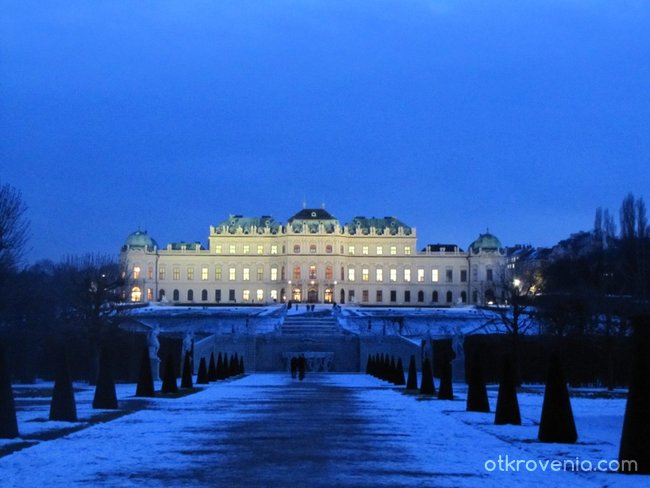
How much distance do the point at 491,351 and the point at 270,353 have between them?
16.9 metres

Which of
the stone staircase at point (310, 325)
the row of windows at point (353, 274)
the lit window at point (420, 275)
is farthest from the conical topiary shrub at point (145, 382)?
the lit window at point (420, 275)

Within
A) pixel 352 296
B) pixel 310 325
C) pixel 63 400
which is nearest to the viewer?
pixel 63 400

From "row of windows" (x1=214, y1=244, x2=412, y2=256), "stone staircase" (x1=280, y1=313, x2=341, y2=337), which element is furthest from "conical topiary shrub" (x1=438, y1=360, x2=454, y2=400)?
"row of windows" (x1=214, y1=244, x2=412, y2=256)

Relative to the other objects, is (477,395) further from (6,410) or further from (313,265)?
(313,265)

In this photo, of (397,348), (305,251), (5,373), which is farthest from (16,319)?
(305,251)

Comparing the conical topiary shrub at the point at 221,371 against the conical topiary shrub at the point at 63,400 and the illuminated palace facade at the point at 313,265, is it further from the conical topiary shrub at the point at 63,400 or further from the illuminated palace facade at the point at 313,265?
the illuminated palace facade at the point at 313,265

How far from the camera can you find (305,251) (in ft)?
371

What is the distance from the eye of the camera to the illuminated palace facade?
11306 cm

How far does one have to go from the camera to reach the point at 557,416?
442 inches

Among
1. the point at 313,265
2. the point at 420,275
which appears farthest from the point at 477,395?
the point at 420,275

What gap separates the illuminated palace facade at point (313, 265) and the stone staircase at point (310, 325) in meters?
43.7

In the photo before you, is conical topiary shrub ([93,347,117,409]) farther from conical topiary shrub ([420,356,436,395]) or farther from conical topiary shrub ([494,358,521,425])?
conical topiary shrub ([420,356,436,395])

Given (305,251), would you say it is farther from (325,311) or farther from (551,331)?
(551,331)

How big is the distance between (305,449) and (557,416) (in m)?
2.84
